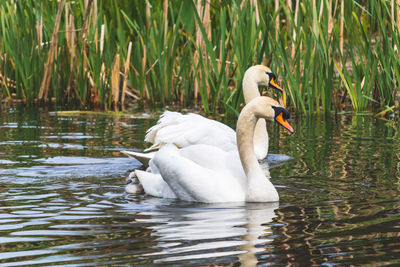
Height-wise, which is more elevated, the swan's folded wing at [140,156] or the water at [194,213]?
the swan's folded wing at [140,156]

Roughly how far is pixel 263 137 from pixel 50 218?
3.72m

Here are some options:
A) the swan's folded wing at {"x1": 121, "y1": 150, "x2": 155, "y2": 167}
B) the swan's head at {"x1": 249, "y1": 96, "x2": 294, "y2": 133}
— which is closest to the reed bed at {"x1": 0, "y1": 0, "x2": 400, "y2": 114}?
the swan's folded wing at {"x1": 121, "y1": 150, "x2": 155, "y2": 167}

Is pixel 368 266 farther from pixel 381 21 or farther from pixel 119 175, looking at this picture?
pixel 381 21

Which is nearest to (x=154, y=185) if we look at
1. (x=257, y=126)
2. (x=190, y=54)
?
(x=257, y=126)

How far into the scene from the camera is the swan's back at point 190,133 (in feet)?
25.5

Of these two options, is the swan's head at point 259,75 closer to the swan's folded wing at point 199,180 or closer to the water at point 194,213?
the water at point 194,213

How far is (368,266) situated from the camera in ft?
12.3

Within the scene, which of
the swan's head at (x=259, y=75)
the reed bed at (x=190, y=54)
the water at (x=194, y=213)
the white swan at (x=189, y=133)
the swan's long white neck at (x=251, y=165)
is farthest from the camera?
the reed bed at (x=190, y=54)

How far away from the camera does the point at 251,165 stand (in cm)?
591

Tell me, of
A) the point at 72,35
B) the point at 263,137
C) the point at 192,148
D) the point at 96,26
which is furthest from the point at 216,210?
the point at 72,35

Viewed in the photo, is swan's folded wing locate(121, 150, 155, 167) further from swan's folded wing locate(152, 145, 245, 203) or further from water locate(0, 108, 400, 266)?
swan's folded wing locate(152, 145, 245, 203)

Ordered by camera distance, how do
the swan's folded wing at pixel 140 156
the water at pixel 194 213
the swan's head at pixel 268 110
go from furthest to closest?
the swan's folded wing at pixel 140 156, the swan's head at pixel 268 110, the water at pixel 194 213

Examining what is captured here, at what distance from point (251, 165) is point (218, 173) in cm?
25

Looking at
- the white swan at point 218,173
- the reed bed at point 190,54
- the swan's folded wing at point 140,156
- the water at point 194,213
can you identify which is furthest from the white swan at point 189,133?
the reed bed at point 190,54
